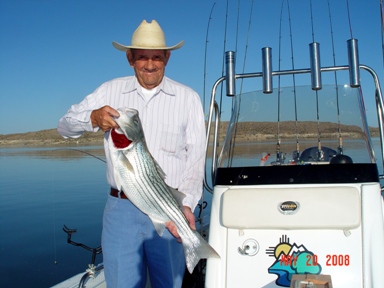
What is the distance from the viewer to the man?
2.96 metres

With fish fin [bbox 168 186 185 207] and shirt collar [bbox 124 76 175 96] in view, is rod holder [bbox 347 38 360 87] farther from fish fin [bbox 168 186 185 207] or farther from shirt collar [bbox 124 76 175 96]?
fish fin [bbox 168 186 185 207]

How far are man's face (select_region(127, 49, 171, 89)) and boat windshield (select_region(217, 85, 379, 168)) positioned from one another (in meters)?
0.88

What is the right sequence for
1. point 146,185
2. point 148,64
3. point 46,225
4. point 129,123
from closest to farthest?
point 129,123
point 146,185
point 148,64
point 46,225

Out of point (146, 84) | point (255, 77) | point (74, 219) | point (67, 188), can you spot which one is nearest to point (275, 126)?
point (255, 77)

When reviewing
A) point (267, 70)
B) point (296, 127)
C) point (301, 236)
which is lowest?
point (301, 236)

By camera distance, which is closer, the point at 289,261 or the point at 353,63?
the point at 289,261

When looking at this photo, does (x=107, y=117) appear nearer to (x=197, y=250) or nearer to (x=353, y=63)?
(x=197, y=250)

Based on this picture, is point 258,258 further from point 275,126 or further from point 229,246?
point 275,126

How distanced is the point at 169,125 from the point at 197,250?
920mm

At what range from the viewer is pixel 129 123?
2336 mm

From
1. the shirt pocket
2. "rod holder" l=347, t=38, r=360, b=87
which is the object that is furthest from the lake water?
"rod holder" l=347, t=38, r=360, b=87

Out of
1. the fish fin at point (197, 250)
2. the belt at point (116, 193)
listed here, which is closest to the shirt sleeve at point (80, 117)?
the belt at point (116, 193)

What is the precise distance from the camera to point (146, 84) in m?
3.03

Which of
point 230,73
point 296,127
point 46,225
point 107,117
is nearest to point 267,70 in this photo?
point 230,73
